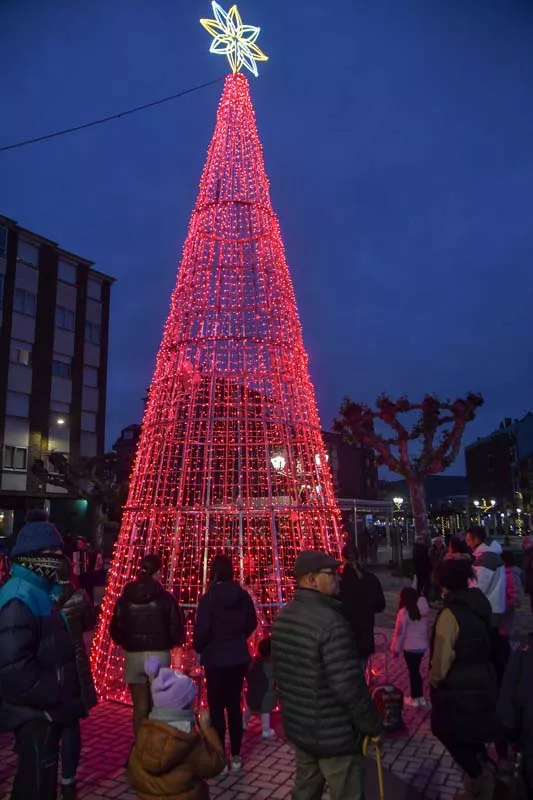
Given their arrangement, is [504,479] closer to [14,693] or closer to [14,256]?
[14,256]

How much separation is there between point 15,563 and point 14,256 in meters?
30.6

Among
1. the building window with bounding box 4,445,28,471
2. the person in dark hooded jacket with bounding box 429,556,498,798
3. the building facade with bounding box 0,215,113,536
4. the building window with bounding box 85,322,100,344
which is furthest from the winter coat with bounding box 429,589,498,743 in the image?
the building window with bounding box 85,322,100,344

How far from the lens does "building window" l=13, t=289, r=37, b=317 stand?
1200 inches

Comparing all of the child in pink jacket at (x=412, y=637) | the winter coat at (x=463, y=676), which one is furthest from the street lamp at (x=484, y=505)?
the winter coat at (x=463, y=676)

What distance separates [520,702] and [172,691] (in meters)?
1.65

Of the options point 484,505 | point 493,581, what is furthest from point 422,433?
point 484,505

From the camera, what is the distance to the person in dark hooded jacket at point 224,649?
4.59m

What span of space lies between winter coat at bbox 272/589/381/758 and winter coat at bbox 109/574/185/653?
1.97m

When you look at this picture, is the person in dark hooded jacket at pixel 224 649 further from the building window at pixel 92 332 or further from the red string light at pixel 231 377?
the building window at pixel 92 332

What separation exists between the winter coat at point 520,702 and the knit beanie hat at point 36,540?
8.33 feet

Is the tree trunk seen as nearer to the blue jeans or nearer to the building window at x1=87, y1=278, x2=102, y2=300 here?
the blue jeans

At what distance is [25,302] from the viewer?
→ 101 feet

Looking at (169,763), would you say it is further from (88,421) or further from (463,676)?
(88,421)

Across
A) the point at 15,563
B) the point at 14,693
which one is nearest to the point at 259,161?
the point at 15,563
